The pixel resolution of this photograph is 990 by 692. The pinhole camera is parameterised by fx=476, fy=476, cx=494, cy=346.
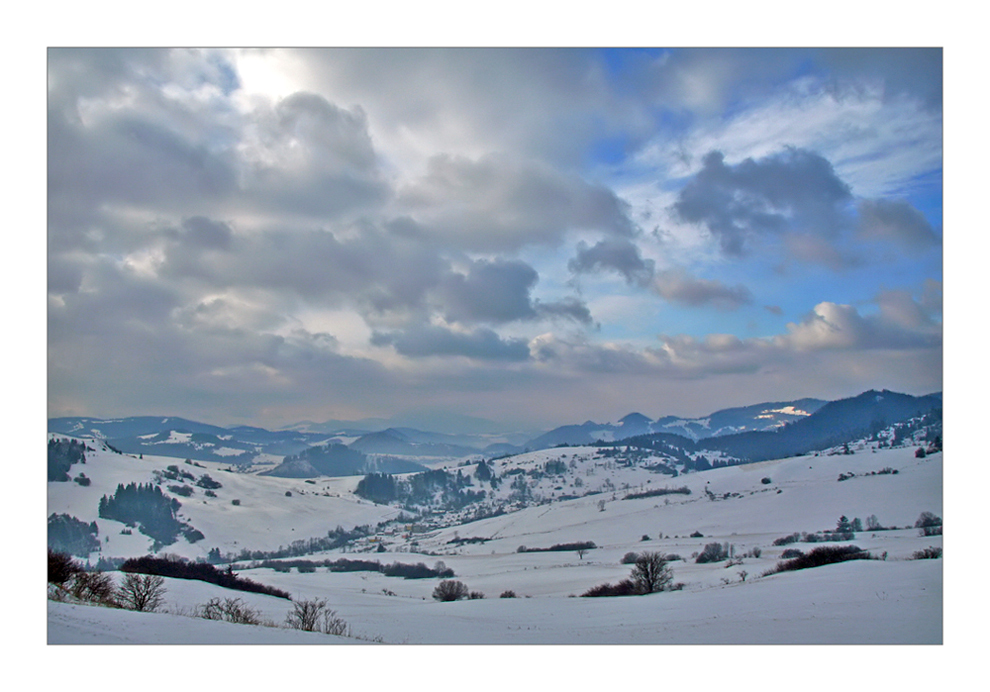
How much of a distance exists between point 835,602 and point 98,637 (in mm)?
11628

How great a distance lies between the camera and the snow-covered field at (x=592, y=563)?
24.7ft

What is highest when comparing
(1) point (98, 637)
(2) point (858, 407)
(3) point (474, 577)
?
(2) point (858, 407)

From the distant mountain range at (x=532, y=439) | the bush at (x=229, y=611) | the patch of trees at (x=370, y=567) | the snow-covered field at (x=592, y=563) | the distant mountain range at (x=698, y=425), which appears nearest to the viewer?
the snow-covered field at (x=592, y=563)

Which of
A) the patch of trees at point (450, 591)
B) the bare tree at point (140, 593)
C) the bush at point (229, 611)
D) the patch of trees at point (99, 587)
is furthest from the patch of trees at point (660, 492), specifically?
the patch of trees at point (99, 587)

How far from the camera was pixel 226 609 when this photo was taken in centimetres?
836

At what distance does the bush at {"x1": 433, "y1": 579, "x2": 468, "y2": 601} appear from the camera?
10.2 meters

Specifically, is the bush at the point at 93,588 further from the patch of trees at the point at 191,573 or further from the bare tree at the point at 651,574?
the bare tree at the point at 651,574

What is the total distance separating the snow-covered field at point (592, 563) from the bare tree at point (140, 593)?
203mm

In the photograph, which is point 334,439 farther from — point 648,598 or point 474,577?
point 648,598

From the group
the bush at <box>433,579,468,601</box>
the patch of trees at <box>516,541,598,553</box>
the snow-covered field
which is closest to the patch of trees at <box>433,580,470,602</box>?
the bush at <box>433,579,468,601</box>

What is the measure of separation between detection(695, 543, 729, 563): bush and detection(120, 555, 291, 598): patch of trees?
8.74 metres

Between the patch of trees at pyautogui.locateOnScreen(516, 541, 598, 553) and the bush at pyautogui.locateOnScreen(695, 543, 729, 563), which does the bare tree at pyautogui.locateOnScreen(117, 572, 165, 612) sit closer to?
the patch of trees at pyautogui.locateOnScreen(516, 541, 598, 553)

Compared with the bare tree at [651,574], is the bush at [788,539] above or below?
above

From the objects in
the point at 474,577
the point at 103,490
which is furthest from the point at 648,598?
the point at 103,490
